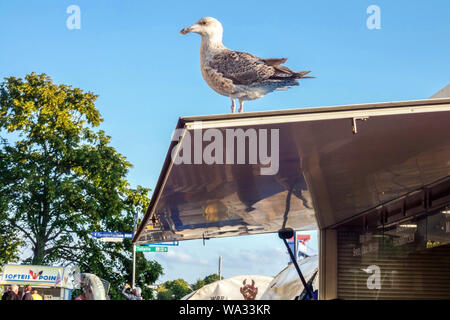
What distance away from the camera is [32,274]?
92.8 ft

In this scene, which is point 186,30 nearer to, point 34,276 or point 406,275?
point 406,275

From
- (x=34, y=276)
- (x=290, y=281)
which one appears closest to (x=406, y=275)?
(x=290, y=281)

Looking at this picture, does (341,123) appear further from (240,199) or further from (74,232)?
(74,232)

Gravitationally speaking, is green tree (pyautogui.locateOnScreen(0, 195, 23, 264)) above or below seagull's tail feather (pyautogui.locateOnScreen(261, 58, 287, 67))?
above

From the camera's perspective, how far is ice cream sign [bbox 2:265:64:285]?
28105 millimetres

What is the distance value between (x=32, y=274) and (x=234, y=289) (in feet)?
53.0

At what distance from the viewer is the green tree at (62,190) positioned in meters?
31.8

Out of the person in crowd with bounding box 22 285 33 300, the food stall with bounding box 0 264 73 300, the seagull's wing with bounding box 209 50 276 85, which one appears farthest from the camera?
the food stall with bounding box 0 264 73 300

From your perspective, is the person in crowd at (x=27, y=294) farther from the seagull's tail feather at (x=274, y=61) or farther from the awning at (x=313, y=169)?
the seagull's tail feather at (x=274, y=61)

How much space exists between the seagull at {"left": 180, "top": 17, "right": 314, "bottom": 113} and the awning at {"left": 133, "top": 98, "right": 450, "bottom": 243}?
707 millimetres

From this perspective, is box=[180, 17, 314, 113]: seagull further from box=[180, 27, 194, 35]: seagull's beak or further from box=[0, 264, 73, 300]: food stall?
box=[0, 264, 73, 300]: food stall

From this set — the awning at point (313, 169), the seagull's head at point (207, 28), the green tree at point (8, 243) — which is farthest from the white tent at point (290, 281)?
the green tree at point (8, 243)

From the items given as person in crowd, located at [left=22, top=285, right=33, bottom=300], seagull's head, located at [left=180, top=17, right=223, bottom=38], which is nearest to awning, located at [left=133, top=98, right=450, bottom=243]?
seagull's head, located at [left=180, top=17, right=223, bottom=38]
